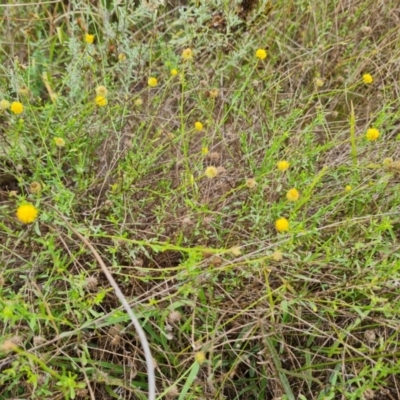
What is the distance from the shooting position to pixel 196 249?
1072 mm

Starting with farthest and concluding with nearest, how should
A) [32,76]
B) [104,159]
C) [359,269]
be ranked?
[32,76], [104,159], [359,269]

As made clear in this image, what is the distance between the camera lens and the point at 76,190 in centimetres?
146

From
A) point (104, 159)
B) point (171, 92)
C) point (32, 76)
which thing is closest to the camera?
point (104, 159)

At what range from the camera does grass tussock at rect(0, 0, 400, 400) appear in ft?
3.94

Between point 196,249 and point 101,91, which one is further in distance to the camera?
point 101,91

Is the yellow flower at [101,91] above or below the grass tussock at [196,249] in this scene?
above

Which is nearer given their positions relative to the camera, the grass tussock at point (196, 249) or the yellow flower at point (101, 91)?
the grass tussock at point (196, 249)

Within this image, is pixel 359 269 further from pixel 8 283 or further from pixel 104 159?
pixel 8 283

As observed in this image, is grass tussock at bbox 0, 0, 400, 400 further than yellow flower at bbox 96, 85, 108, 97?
No

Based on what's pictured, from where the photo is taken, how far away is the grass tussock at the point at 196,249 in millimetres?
1202

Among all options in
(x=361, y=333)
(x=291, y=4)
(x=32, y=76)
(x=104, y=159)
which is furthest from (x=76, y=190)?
(x=291, y=4)

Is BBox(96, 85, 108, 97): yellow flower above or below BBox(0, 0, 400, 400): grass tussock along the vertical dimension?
above

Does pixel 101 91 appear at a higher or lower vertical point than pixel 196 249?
Answer: higher

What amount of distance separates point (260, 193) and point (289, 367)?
444mm
